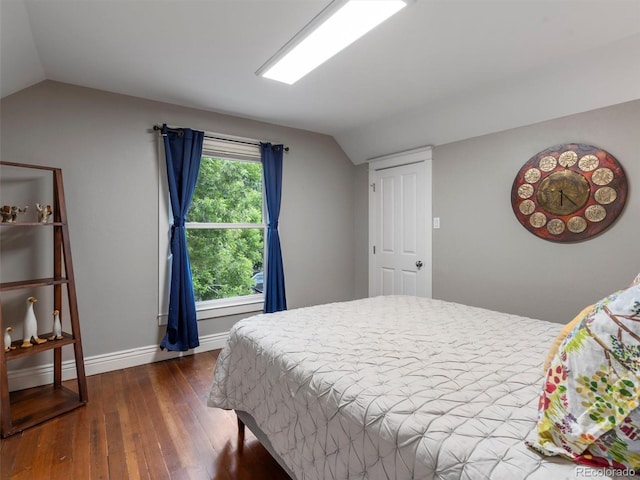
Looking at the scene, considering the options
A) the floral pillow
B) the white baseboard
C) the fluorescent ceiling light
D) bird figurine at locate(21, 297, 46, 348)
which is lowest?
the white baseboard

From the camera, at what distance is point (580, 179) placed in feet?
8.59

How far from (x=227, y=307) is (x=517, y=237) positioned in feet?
9.62

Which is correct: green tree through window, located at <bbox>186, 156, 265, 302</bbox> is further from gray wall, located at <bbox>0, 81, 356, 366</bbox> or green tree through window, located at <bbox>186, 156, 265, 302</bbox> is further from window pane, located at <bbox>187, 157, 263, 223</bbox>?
gray wall, located at <bbox>0, 81, 356, 366</bbox>

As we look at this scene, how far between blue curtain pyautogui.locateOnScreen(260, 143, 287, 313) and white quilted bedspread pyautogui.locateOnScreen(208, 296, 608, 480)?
1644mm

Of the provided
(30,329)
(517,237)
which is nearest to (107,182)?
(30,329)

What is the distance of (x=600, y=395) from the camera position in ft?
2.64

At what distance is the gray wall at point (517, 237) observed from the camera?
246 centimetres

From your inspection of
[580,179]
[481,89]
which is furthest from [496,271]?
[481,89]

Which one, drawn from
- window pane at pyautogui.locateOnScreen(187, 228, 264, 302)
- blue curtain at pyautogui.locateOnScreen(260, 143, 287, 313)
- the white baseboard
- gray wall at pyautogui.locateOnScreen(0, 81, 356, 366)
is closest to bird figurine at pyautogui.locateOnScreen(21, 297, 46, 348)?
gray wall at pyautogui.locateOnScreen(0, 81, 356, 366)

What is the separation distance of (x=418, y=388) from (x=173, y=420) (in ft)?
5.85

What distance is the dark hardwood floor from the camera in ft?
5.72

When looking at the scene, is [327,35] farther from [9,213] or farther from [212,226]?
[9,213]

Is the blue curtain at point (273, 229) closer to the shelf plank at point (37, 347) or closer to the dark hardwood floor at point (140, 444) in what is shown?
the dark hardwood floor at point (140, 444)

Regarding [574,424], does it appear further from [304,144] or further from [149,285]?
[304,144]
